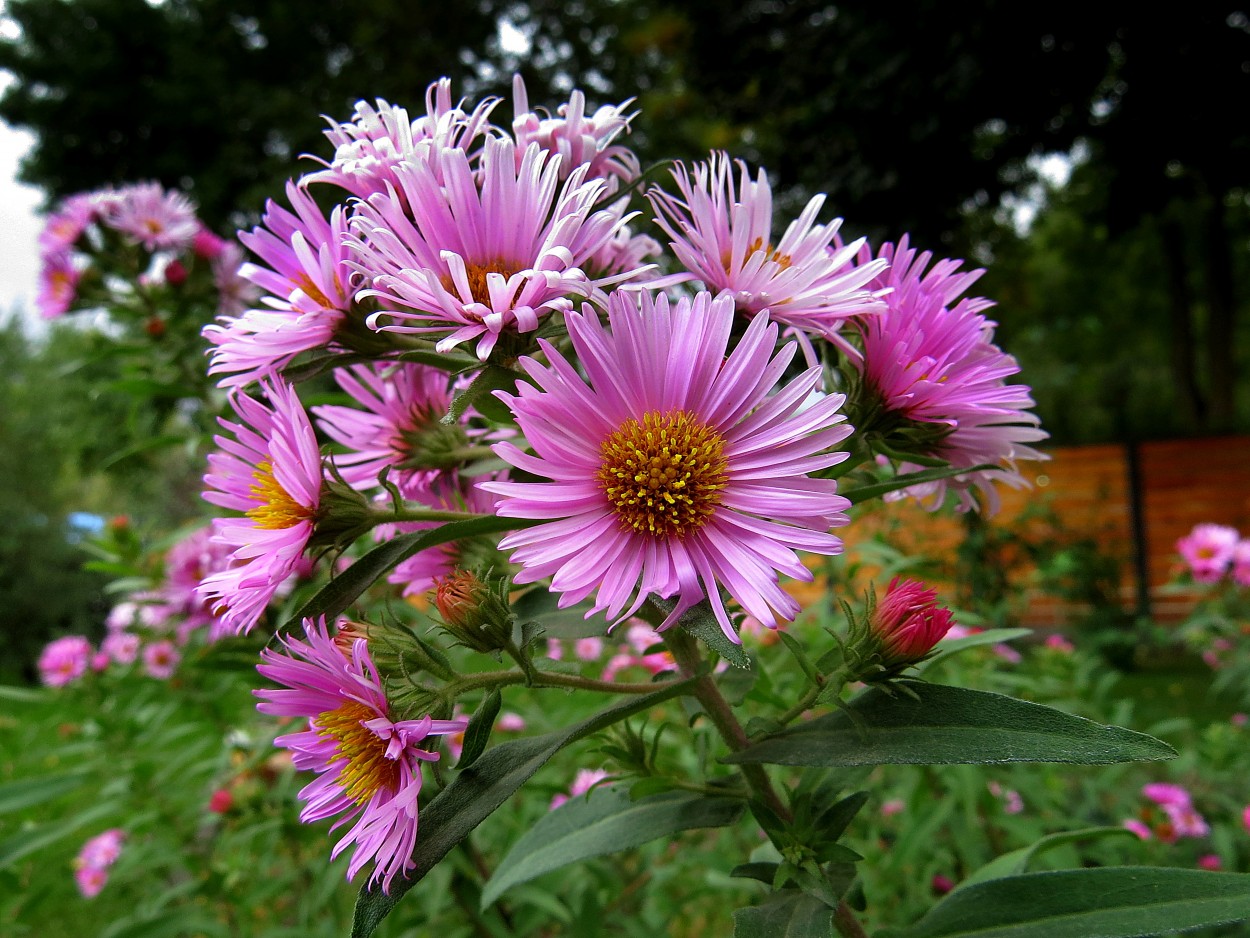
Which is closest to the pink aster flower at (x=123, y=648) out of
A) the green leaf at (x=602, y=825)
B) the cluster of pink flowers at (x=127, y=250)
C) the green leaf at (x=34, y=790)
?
the green leaf at (x=34, y=790)

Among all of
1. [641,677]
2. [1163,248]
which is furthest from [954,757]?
[1163,248]

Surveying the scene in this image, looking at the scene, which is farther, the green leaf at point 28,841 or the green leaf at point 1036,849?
the green leaf at point 28,841

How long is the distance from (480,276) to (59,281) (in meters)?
1.95

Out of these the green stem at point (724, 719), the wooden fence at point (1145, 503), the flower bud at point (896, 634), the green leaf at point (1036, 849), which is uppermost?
the flower bud at point (896, 634)

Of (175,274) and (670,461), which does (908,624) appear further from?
(175,274)

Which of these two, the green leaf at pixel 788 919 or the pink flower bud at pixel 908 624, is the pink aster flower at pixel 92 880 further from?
the pink flower bud at pixel 908 624

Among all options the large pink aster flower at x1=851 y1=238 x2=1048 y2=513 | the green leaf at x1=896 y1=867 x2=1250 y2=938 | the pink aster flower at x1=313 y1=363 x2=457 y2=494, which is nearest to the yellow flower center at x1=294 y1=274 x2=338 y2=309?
the pink aster flower at x1=313 y1=363 x2=457 y2=494

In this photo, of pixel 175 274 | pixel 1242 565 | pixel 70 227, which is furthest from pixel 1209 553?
pixel 70 227

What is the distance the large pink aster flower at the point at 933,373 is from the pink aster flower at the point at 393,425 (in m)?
0.43

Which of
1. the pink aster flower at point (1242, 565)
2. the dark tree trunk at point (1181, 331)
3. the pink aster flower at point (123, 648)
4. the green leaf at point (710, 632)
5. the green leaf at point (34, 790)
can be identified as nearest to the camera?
the green leaf at point (710, 632)

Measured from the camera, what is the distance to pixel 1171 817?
2.31m

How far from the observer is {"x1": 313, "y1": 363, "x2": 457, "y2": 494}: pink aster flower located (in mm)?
869

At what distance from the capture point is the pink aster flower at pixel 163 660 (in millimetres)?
2408

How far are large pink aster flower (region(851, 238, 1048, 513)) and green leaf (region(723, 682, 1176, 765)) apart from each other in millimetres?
243
